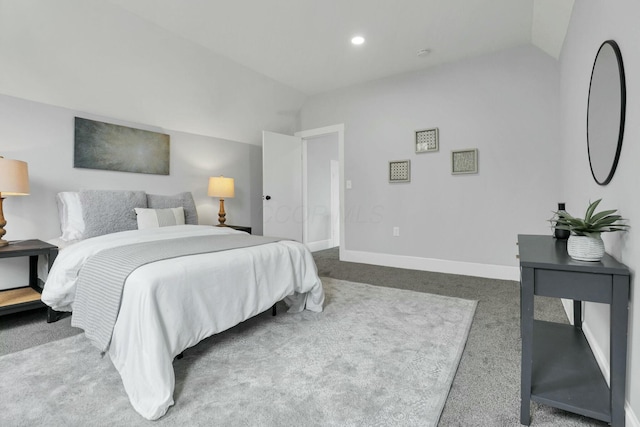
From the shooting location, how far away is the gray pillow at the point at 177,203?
325 centimetres

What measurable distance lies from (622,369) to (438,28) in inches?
115

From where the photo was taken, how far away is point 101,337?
1562mm

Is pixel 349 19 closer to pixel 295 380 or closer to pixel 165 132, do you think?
pixel 165 132

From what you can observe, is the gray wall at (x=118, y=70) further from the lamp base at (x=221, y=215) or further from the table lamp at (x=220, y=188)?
the lamp base at (x=221, y=215)

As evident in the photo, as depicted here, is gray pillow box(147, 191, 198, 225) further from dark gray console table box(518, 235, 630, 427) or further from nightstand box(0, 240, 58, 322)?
dark gray console table box(518, 235, 630, 427)

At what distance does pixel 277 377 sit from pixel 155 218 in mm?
2017

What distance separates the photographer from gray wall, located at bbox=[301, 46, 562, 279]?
3293 mm

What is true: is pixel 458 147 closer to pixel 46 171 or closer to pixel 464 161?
pixel 464 161

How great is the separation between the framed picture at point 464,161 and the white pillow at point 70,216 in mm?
3773

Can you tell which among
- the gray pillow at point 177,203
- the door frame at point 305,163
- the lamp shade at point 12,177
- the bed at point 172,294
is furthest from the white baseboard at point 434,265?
the lamp shade at point 12,177

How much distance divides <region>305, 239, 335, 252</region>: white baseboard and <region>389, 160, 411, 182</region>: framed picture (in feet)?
6.38

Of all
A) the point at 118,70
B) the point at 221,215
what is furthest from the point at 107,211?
the point at 221,215

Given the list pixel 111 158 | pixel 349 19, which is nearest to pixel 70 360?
pixel 111 158

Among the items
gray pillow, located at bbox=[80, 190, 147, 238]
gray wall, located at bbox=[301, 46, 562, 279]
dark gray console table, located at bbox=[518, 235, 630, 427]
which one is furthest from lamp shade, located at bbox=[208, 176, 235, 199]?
dark gray console table, located at bbox=[518, 235, 630, 427]
